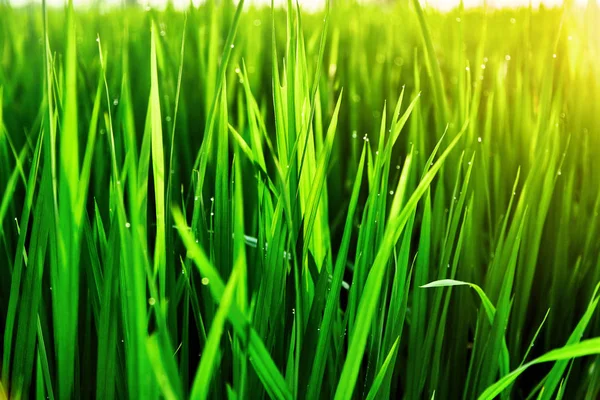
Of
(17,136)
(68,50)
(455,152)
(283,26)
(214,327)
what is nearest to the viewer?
(214,327)

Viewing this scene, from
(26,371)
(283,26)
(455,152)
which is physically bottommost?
(26,371)

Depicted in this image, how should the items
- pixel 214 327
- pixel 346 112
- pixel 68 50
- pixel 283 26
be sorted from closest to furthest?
1. pixel 214 327
2. pixel 68 50
3. pixel 346 112
4. pixel 283 26

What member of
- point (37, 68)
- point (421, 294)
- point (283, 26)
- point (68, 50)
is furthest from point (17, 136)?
point (283, 26)

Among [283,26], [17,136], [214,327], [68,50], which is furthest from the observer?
[283,26]

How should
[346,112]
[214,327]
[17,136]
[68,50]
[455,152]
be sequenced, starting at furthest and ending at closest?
[346,112] → [17,136] → [455,152] → [68,50] → [214,327]

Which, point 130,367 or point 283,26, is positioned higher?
A: point 283,26

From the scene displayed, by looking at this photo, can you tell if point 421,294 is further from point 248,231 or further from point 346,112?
point 346,112

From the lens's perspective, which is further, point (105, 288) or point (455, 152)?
point (455, 152)

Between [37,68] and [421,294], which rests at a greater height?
[37,68]

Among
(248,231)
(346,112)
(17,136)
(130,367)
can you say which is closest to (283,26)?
(346,112)

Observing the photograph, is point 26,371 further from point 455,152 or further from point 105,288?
point 455,152
